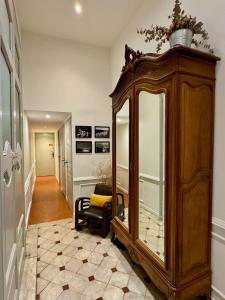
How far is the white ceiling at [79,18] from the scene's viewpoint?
251cm

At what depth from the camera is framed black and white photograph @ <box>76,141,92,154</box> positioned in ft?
11.5

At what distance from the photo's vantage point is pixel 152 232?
5.78 feet

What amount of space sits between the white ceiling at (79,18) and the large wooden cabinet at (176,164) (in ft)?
4.56

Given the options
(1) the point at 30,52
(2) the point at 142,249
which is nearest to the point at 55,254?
(2) the point at 142,249

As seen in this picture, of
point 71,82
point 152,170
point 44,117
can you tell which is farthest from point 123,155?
point 44,117

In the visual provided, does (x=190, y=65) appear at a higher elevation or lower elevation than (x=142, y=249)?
higher

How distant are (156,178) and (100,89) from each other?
260cm

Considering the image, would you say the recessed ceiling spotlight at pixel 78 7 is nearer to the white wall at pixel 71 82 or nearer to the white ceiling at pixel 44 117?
the white wall at pixel 71 82

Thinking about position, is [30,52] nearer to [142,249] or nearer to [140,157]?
[140,157]

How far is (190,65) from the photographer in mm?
1348

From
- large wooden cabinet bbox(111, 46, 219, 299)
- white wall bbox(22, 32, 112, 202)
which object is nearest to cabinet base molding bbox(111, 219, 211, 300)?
large wooden cabinet bbox(111, 46, 219, 299)

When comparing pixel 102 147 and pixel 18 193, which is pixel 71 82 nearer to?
pixel 102 147

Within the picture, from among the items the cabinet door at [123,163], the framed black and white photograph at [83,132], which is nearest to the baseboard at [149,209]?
the cabinet door at [123,163]

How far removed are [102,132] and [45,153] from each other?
5.70m
